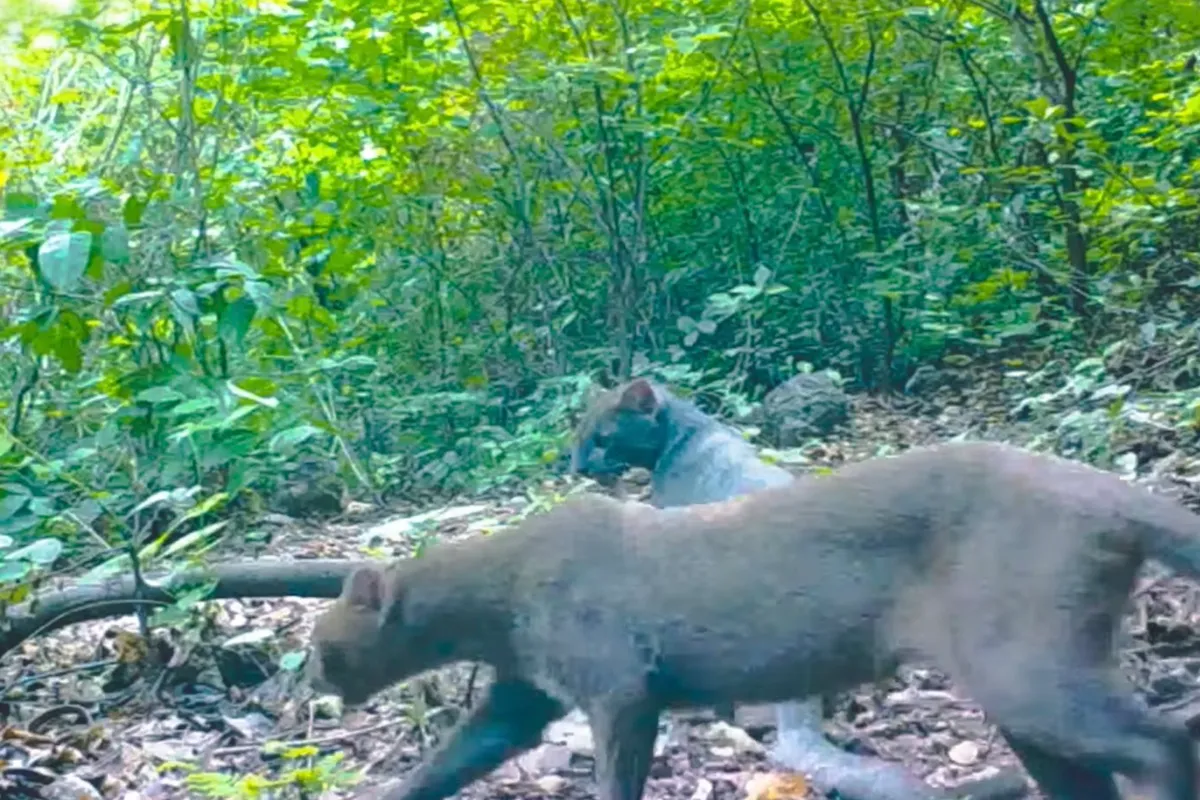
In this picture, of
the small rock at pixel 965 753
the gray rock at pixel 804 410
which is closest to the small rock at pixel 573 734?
the small rock at pixel 965 753

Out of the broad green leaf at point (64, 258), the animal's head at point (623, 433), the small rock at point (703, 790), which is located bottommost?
the animal's head at point (623, 433)

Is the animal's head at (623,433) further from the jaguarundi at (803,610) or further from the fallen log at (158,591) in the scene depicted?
the jaguarundi at (803,610)

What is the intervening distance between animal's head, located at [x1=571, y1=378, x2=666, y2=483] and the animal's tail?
11.9 feet

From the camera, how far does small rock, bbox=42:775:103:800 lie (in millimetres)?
4074

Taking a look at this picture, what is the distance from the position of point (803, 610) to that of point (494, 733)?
94 cm

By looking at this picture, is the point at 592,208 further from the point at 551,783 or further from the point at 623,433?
the point at 551,783

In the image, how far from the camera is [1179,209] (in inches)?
291

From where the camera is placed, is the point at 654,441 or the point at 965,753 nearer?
the point at 965,753

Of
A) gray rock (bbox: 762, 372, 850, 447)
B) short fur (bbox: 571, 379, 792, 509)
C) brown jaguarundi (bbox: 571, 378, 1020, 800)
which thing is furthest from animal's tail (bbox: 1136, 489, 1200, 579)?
gray rock (bbox: 762, 372, 850, 447)

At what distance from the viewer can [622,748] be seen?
3.34 metres

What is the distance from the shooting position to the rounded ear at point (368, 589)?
12.2ft

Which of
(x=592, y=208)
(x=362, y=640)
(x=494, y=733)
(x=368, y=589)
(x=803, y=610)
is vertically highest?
(x=803, y=610)

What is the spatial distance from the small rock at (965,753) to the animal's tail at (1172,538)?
3.83 feet

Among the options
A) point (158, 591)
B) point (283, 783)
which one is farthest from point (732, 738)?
point (158, 591)
